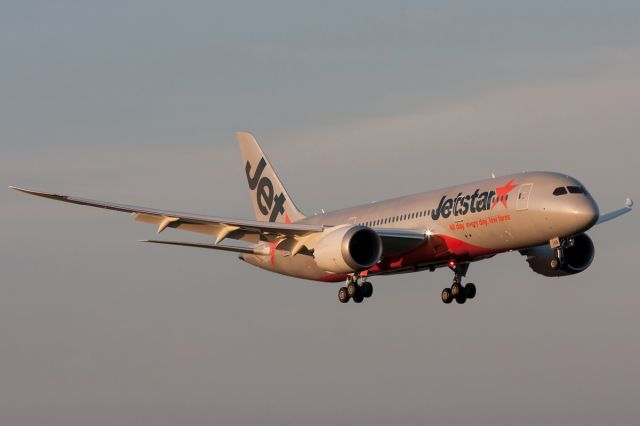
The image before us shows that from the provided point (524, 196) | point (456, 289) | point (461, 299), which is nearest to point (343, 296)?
point (456, 289)

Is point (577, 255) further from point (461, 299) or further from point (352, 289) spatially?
point (352, 289)

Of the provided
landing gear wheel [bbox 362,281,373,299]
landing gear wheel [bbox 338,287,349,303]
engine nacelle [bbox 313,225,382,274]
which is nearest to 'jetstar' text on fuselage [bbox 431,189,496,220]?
engine nacelle [bbox 313,225,382,274]

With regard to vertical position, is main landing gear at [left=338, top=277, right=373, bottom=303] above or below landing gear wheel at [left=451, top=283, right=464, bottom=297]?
below

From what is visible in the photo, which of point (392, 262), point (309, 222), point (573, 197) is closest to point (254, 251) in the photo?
point (309, 222)

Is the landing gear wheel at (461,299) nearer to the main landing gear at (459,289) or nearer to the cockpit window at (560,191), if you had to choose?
the main landing gear at (459,289)

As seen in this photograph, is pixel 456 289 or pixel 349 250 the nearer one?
pixel 349 250

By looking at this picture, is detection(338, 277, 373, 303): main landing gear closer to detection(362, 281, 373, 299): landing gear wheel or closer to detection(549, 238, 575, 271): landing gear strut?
detection(362, 281, 373, 299): landing gear wheel

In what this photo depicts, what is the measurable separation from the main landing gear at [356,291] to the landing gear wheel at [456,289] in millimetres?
3733

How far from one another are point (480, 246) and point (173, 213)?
13126mm

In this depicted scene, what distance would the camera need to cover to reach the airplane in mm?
61812

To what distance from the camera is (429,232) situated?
2598 inches

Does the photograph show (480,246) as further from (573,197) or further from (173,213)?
(173,213)

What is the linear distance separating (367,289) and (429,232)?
4.40 metres

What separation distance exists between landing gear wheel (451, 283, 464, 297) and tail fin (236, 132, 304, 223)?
1114 cm
